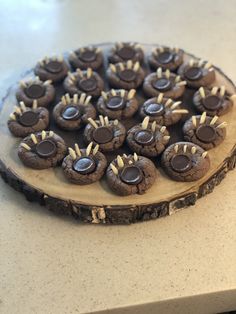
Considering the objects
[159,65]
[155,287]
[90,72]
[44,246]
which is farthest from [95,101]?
[155,287]

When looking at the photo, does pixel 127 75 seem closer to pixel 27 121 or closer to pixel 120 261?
pixel 27 121

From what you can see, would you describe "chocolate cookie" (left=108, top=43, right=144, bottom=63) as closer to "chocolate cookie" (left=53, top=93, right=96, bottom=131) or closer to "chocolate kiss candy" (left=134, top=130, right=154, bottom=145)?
"chocolate cookie" (left=53, top=93, right=96, bottom=131)

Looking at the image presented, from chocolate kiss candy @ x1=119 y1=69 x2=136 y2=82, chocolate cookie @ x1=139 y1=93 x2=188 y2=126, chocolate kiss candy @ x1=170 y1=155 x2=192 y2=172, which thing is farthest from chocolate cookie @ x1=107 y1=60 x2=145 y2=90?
chocolate kiss candy @ x1=170 y1=155 x2=192 y2=172

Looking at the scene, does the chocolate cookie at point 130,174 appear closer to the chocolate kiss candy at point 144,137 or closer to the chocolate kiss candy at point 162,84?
the chocolate kiss candy at point 144,137

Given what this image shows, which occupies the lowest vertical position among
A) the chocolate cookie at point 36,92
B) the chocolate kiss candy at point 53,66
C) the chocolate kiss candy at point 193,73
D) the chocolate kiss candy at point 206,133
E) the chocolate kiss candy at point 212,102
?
the chocolate cookie at point 36,92

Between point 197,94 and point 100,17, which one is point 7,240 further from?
point 100,17

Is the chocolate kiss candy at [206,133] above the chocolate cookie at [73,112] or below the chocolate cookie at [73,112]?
above

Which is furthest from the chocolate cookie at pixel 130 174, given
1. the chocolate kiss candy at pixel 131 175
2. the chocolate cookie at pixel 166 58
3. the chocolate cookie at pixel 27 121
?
the chocolate cookie at pixel 166 58
